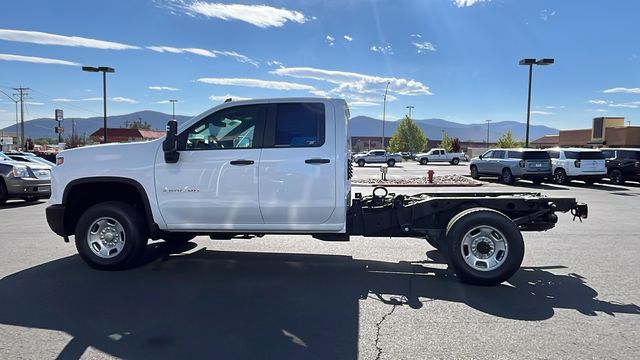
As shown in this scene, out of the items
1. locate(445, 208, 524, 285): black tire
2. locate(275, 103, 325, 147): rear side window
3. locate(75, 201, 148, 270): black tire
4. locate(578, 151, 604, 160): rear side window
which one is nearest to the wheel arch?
locate(75, 201, 148, 270): black tire

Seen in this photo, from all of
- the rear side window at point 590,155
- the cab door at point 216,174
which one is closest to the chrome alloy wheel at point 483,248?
the cab door at point 216,174

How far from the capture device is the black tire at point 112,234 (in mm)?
5969

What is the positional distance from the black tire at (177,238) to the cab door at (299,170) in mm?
1575

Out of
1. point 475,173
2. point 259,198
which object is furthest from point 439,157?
point 259,198

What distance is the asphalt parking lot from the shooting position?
387cm

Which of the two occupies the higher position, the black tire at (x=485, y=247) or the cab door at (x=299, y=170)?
the cab door at (x=299, y=170)

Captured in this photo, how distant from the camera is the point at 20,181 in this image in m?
13.1

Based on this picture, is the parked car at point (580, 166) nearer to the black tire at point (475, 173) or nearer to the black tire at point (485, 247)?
the black tire at point (475, 173)

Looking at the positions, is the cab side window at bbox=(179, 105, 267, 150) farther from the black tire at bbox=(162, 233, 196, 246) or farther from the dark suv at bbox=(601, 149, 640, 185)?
the dark suv at bbox=(601, 149, 640, 185)

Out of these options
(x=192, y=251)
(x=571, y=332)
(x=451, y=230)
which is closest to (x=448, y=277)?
(x=451, y=230)

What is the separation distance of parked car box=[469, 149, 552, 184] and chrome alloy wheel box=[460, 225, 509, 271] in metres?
18.3

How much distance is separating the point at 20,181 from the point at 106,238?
350 inches

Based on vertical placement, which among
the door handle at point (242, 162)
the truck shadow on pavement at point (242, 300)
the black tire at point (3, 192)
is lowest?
the truck shadow on pavement at point (242, 300)

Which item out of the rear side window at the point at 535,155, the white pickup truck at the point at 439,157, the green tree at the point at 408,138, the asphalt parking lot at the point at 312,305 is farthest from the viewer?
the green tree at the point at 408,138
